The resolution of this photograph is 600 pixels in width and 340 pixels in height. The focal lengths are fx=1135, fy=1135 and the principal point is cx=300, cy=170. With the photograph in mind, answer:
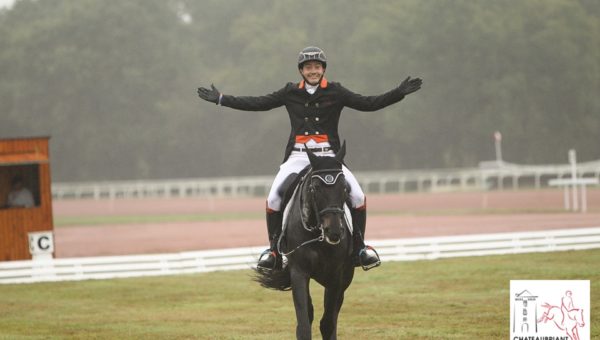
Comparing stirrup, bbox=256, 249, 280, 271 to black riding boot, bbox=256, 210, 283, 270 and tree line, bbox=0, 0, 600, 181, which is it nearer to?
black riding boot, bbox=256, 210, 283, 270

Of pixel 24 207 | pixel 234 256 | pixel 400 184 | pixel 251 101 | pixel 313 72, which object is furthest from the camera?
pixel 400 184

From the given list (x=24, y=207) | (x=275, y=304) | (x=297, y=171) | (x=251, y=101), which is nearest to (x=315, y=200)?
(x=297, y=171)

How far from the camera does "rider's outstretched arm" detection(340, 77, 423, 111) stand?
448 inches

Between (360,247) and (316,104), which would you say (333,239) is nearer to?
(360,247)

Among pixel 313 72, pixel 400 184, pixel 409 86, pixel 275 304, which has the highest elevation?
pixel 313 72

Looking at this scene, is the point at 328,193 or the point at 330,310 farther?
the point at 330,310

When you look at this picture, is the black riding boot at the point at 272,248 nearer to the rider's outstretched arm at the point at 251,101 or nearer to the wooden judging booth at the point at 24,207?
the rider's outstretched arm at the point at 251,101

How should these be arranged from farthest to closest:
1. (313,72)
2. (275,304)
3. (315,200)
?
(275,304), (313,72), (315,200)

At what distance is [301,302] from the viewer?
10.8 m

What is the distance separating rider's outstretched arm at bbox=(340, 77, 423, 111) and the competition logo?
258cm

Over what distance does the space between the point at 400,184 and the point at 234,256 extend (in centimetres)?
3858

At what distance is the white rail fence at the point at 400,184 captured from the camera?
187 ft

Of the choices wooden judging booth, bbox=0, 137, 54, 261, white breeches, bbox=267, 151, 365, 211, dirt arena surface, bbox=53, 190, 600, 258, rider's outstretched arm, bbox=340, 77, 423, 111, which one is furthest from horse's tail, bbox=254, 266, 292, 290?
dirt arena surface, bbox=53, 190, 600, 258

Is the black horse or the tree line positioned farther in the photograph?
the tree line
